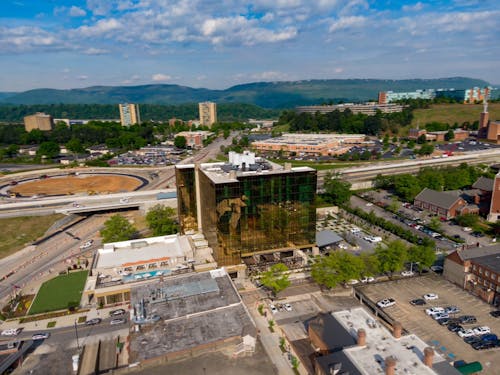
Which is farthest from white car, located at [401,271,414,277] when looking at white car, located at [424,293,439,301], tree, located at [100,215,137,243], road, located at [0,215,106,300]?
road, located at [0,215,106,300]

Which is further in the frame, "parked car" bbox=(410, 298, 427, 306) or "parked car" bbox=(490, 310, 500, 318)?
"parked car" bbox=(410, 298, 427, 306)

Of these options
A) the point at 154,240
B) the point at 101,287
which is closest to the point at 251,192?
the point at 154,240

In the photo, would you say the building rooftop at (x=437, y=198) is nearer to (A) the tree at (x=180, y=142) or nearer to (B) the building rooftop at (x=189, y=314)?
(B) the building rooftop at (x=189, y=314)

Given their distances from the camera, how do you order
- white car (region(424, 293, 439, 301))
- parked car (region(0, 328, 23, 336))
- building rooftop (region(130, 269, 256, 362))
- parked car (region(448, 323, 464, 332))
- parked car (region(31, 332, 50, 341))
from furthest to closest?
1. white car (region(424, 293, 439, 301))
2. parked car (region(0, 328, 23, 336))
3. parked car (region(31, 332, 50, 341))
4. parked car (region(448, 323, 464, 332))
5. building rooftop (region(130, 269, 256, 362))

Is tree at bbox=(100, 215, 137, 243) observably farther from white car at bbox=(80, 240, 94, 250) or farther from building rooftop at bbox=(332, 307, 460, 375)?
building rooftop at bbox=(332, 307, 460, 375)

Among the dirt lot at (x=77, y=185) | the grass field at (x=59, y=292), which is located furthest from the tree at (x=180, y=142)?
the grass field at (x=59, y=292)
